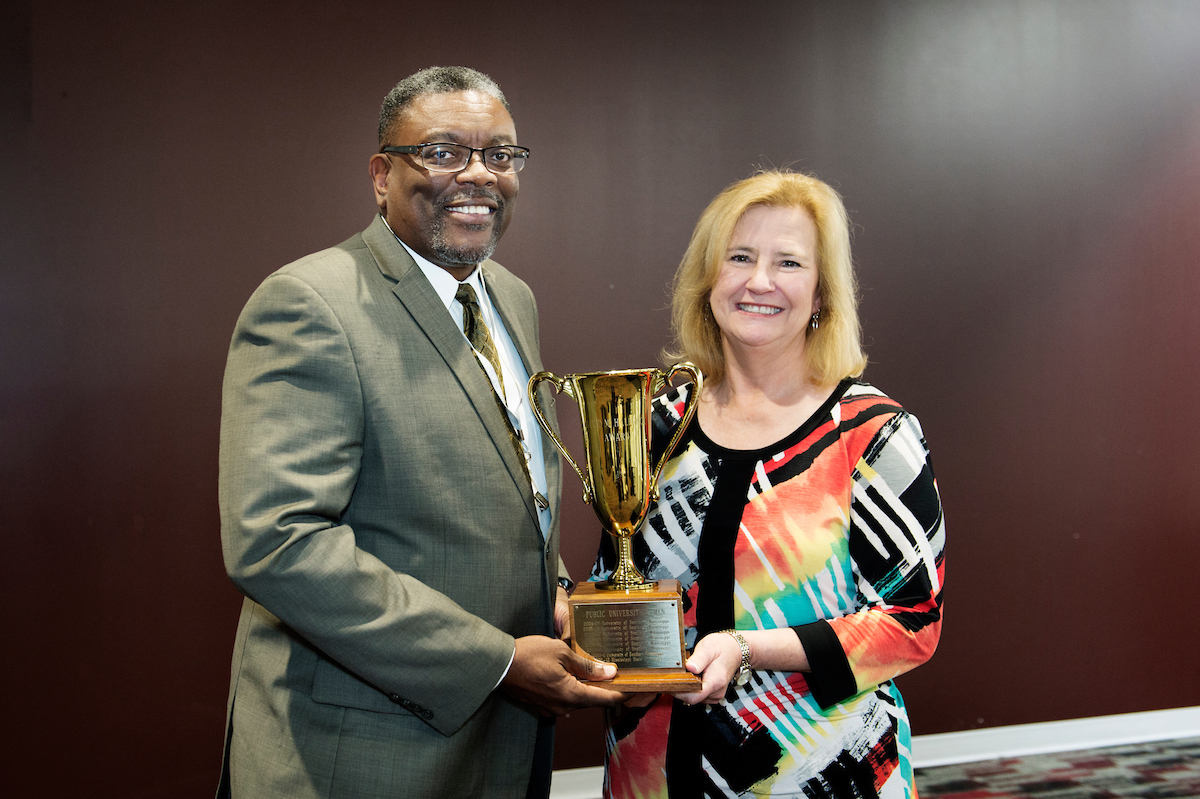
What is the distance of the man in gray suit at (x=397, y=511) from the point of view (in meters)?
1.23

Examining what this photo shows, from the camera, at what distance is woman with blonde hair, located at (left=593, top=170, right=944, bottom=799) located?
56.8 inches

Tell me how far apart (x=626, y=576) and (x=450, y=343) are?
502 millimetres

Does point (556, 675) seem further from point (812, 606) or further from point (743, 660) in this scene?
point (812, 606)

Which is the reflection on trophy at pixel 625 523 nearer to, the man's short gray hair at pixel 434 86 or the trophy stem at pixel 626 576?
the trophy stem at pixel 626 576

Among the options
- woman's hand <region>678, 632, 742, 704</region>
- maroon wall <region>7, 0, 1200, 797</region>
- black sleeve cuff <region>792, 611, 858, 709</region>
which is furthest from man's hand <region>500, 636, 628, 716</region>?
maroon wall <region>7, 0, 1200, 797</region>

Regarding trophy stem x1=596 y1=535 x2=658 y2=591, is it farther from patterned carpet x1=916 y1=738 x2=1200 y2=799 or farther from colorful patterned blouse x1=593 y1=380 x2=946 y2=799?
patterned carpet x1=916 y1=738 x2=1200 y2=799

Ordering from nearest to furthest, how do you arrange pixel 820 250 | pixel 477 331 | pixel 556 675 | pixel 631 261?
pixel 556 675 < pixel 477 331 < pixel 820 250 < pixel 631 261

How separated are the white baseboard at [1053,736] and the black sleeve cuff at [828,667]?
6.71ft

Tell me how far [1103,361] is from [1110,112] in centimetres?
97

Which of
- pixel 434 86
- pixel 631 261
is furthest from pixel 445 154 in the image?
pixel 631 261

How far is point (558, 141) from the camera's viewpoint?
289 cm

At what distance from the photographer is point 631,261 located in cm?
295

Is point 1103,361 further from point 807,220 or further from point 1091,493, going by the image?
point 807,220

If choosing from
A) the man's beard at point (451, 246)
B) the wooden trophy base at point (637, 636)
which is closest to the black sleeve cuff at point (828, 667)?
the wooden trophy base at point (637, 636)
